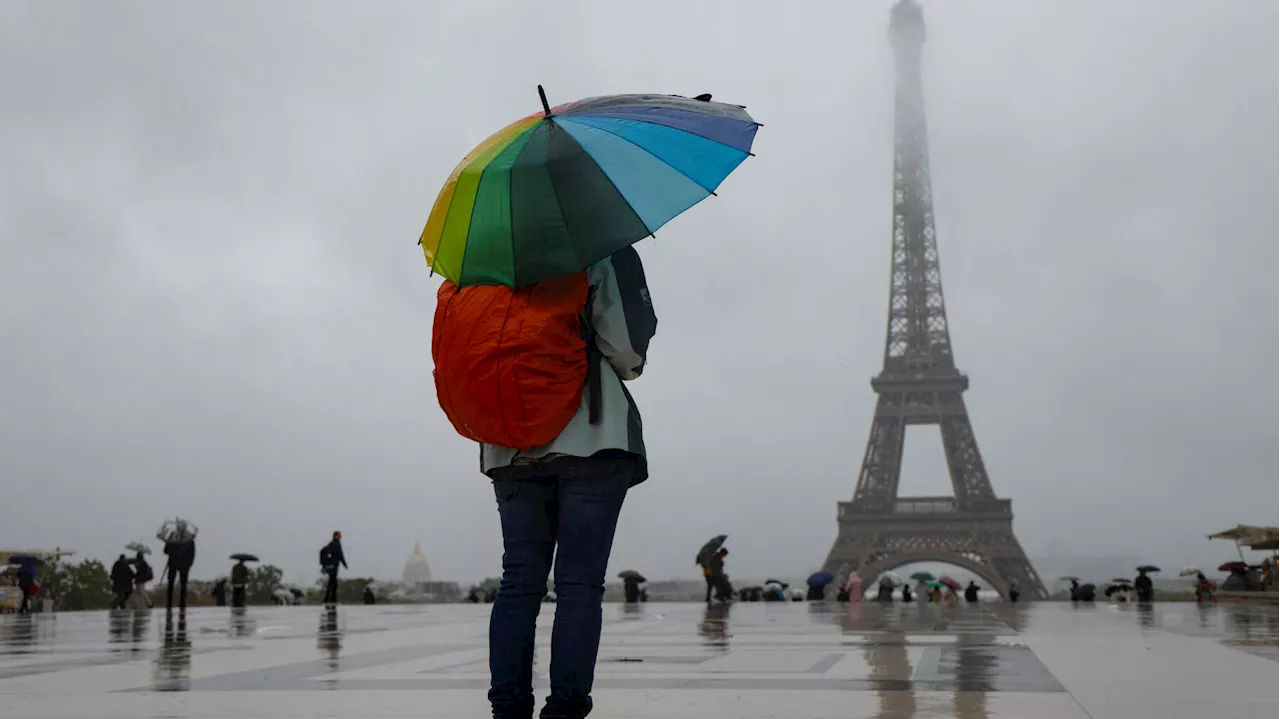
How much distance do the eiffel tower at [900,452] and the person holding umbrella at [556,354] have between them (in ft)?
191

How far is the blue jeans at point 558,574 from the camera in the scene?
12.5 feet

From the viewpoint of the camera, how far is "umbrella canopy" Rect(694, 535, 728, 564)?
90.6 feet

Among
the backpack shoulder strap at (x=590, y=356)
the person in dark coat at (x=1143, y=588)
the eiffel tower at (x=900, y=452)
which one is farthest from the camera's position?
the eiffel tower at (x=900, y=452)

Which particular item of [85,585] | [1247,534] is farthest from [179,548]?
→ [85,585]

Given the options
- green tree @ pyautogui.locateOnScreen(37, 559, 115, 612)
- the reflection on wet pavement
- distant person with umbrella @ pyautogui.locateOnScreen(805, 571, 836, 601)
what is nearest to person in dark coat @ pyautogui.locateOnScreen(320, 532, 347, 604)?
the reflection on wet pavement

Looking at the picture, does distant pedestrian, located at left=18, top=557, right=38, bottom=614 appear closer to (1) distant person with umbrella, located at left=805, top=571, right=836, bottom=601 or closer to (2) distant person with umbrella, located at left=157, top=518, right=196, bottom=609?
(2) distant person with umbrella, located at left=157, top=518, right=196, bottom=609

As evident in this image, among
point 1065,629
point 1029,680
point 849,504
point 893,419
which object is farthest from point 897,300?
point 1029,680

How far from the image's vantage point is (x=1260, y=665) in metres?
6.40

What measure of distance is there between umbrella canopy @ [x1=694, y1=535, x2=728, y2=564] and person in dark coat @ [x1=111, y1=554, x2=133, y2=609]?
1168cm

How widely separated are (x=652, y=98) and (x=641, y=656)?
4.31m

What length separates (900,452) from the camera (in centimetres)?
6731

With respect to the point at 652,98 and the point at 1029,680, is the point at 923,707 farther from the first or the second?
the point at 652,98

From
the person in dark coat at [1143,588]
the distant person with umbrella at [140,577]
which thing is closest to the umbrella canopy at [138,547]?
the distant person with umbrella at [140,577]

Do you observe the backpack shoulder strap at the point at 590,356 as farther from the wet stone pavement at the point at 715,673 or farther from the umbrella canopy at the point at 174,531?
the umbrella canopy at the point at 174,531
